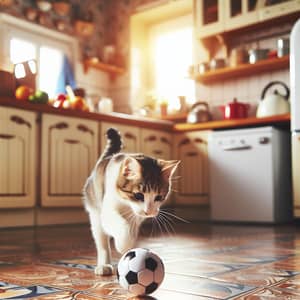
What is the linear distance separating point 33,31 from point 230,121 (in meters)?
2.16

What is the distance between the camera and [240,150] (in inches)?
156

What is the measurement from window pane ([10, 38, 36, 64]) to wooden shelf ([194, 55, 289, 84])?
1.67 meters

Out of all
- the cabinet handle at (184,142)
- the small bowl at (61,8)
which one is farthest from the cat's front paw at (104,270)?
the small bowl at (61,8)

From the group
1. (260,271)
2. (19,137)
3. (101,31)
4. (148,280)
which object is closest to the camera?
(148,280)

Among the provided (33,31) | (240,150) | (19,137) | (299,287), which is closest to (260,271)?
(299,287)

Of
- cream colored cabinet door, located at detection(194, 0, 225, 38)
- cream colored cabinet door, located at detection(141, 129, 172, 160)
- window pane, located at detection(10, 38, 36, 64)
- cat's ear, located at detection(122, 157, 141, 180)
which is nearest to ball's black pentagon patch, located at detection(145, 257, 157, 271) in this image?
cat's ear, located at detection(122, 157, 141, 180)

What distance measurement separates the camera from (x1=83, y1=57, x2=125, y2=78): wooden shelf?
498cm

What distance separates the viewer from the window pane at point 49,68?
15.5 ft

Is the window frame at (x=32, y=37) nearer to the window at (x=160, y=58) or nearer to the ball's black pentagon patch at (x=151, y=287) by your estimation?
the window at (x=160, y=58)

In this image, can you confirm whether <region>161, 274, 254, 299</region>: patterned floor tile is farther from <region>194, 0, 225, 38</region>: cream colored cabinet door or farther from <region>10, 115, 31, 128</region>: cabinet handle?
<region>194, 0, 225, 38</region>: cream colored cabinet door

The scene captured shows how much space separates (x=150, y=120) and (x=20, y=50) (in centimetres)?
151

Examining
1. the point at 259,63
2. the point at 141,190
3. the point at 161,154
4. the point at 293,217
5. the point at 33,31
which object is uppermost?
the point at 33,31

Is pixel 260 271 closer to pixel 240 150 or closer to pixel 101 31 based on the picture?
pixel 240 150

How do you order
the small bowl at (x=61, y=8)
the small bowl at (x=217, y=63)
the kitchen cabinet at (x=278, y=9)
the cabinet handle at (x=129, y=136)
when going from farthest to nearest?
1. the small bowl at (x=61, y=8)
2. the small bowl at (x=217, y=63)
3. the cabinet handle at (x=129, y=136)
4. the kitchen cabinet at (x=278, y=9)
